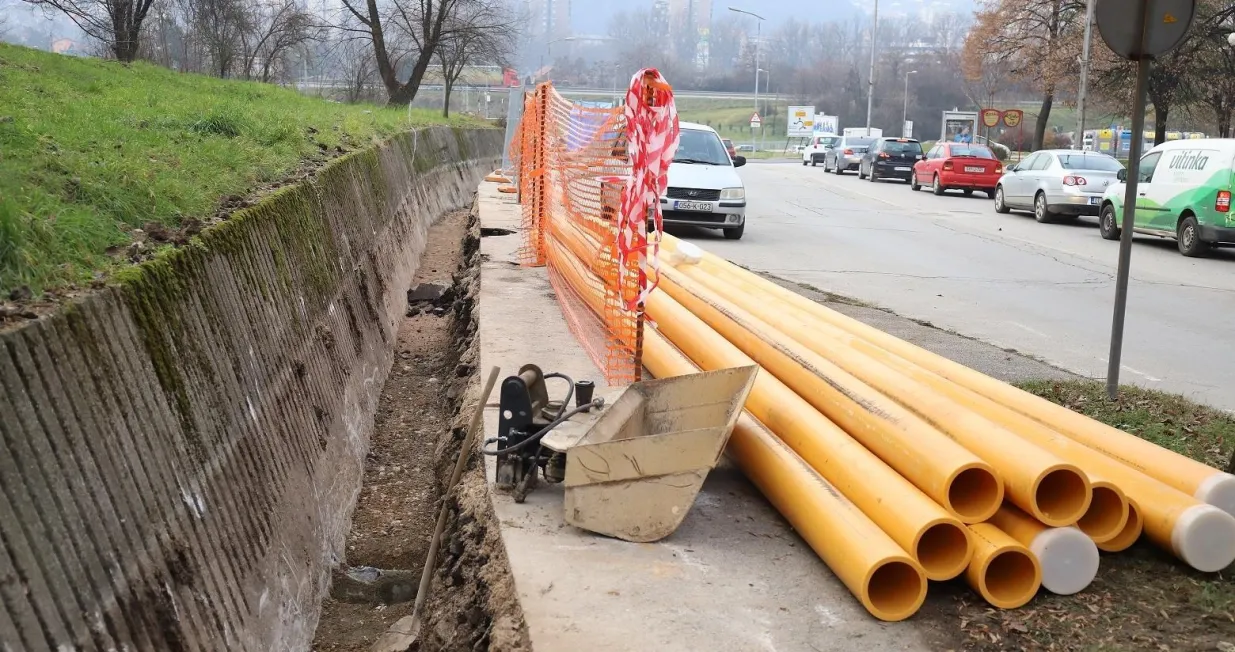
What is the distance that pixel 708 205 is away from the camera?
17.2m

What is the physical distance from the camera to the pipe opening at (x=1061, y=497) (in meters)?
4.04

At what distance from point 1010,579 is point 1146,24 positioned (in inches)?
165

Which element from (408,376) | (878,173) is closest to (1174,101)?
(878,173)

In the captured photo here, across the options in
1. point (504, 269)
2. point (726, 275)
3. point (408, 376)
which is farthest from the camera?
point (504, 269)

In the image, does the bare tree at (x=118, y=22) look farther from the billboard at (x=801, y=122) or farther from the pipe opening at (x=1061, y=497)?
the billboard at (x=801, y=122)

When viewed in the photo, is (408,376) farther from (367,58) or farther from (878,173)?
(367,58)

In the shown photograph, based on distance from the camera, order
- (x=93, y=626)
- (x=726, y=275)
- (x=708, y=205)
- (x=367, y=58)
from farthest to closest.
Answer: (x=367, y=58)
(x=708, y=205)
(x=726, y=275)
(x=93, y=626)

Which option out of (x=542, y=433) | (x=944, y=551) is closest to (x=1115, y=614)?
(x=944, y=551)

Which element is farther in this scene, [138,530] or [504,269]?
[504,269]

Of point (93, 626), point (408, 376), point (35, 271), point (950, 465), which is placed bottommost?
point (408, 376)

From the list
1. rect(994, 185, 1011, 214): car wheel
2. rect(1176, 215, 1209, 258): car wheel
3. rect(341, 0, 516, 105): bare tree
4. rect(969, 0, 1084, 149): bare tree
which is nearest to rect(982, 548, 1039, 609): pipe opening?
rect(1176, 215, 1209, 258): car wheel

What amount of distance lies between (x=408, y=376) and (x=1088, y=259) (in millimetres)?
10717

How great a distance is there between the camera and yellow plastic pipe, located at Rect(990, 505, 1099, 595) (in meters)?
3.96

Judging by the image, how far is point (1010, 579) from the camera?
13.2 ft
